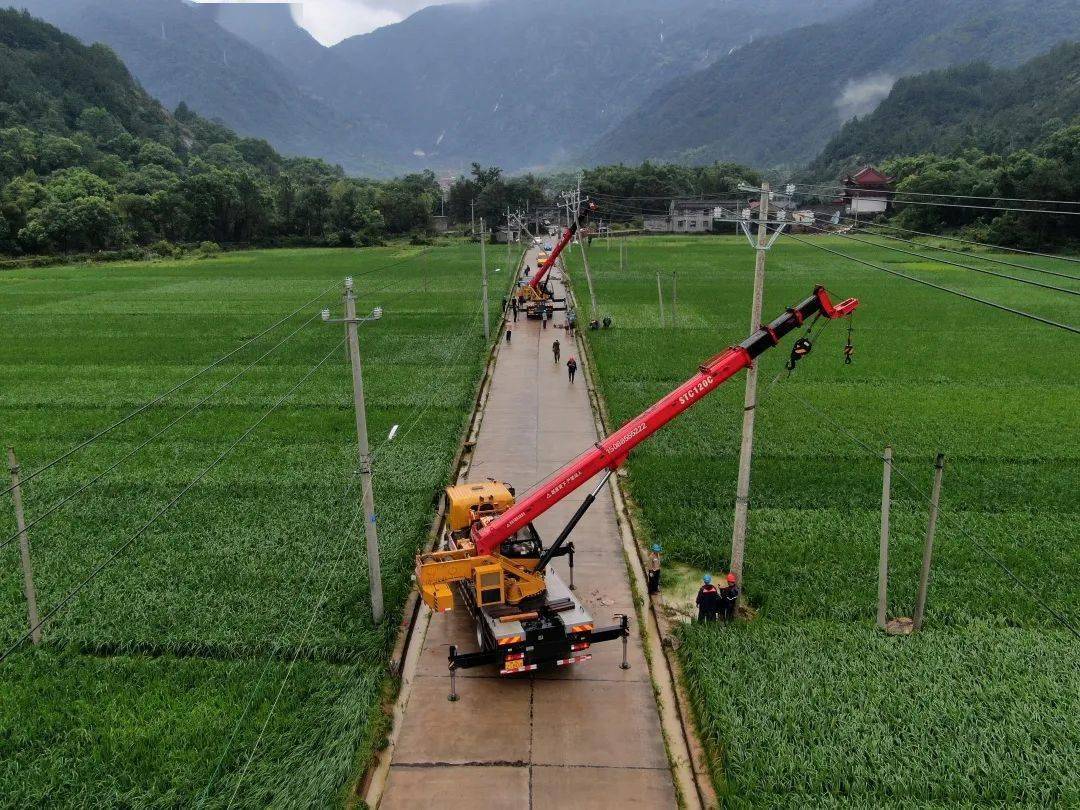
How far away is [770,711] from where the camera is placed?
38.1ft

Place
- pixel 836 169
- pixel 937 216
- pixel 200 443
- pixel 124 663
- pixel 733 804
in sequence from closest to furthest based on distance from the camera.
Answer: pixel 733 804 < pixel 124 663 < pixel 200 443 < pixel 937 216 < pixel 836 169

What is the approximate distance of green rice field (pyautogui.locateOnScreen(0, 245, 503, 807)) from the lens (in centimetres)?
1084

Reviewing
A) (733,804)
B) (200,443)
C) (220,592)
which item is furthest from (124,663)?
(200,443)

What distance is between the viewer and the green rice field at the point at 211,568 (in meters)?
10.8

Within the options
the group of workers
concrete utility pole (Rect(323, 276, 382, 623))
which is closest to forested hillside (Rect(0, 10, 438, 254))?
concrete utility pole (Rect(323, 276, 382, 623))

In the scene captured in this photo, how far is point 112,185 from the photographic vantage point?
365ft

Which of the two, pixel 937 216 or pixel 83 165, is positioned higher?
pixel 83 165

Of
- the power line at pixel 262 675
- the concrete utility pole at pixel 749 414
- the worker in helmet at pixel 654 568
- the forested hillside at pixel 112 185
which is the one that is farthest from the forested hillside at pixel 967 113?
the power line at pixel 262 675

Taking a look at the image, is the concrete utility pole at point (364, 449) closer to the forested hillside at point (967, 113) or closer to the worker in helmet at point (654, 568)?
the worker in helmet at point (654, 568)

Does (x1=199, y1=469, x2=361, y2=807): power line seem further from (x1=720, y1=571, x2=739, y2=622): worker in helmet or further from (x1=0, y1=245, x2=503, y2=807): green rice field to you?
(x1=720, y1=571, x2=739, y2=622): worker in helmet

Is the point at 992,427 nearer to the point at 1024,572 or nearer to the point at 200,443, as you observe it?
the point at 1024,572

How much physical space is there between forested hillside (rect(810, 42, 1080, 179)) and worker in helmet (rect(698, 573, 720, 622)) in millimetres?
135795

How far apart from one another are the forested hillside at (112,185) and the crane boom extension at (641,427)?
100162 mm

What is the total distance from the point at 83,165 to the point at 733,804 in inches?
5592
